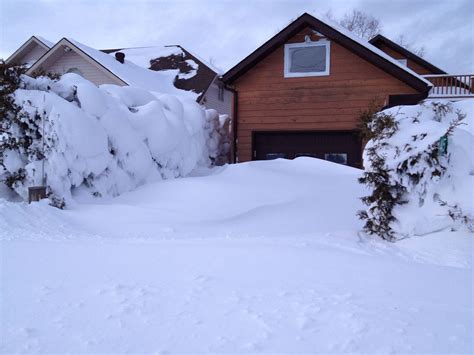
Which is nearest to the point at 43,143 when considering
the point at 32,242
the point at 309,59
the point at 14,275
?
the point at 32,242

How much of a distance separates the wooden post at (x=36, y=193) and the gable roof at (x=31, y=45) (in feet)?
64.4

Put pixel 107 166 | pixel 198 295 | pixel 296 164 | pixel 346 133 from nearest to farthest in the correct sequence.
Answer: pixel 198 295
pixel 107 166
pixel 296 164
pixel 346 133

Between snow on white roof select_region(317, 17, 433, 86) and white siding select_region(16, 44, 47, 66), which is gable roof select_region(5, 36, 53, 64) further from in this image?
snow on white roof select_region(317, 17, 433, 86)

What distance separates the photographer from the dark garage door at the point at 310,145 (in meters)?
12.7

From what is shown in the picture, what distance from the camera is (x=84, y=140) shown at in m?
7.68

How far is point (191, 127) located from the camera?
11320 millimetres

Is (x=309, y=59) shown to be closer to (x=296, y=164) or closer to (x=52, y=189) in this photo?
(x=296, y=164)

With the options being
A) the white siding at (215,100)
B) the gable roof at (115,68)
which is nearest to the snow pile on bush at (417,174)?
the gable roof at (115,68)

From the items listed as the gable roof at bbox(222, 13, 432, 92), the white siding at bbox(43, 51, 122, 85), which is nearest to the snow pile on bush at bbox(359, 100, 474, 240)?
the gable roof at bbox(222, 13, 432, 92)

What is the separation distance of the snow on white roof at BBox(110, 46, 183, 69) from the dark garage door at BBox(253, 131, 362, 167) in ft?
49.4

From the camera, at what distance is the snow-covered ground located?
268 centimetres

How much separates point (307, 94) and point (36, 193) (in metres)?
8.47

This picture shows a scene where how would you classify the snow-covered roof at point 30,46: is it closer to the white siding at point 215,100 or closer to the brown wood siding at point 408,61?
the white siding at point 215,100

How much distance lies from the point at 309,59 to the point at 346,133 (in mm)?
2591
